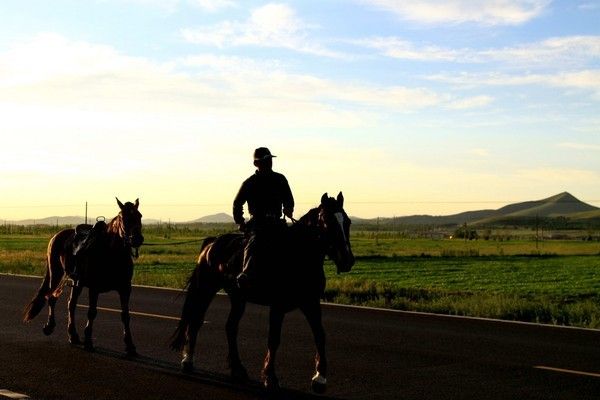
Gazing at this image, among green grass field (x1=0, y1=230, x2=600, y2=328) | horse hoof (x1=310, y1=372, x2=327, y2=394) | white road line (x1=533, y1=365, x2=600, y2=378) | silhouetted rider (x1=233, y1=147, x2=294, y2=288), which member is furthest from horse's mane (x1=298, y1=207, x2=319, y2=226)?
white road line (x1=533, y1=365, x2=600, y2=378)

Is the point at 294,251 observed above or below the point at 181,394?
above

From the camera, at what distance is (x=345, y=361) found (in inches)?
432

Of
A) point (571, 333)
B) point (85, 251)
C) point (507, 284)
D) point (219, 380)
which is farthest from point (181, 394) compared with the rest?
point (507, 284)

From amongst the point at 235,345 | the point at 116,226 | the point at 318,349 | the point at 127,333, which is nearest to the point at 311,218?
the point at 318,349

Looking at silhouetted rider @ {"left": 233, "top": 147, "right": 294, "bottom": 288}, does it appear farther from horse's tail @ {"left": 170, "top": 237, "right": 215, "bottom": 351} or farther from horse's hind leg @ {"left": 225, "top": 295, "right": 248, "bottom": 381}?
horse's tail @ {"left": 170, "top": 237, "right": 215, "bottom": 351}

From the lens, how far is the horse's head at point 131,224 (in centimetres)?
1138

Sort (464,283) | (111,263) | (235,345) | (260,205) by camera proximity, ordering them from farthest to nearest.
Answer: (464,283) < (111,263) < (235,345) < (260,205)

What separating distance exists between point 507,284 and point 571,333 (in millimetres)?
18579

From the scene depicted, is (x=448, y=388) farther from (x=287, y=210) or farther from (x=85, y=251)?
(x=85, y=251)

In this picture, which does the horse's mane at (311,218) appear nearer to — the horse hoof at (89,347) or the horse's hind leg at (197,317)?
the horse's hind leg at (197,317)

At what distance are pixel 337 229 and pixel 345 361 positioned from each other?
2911mm

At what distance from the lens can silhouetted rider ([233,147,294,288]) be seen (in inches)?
364

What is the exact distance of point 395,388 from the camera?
29.9 ft

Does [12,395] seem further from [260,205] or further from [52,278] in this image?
[52,278]
